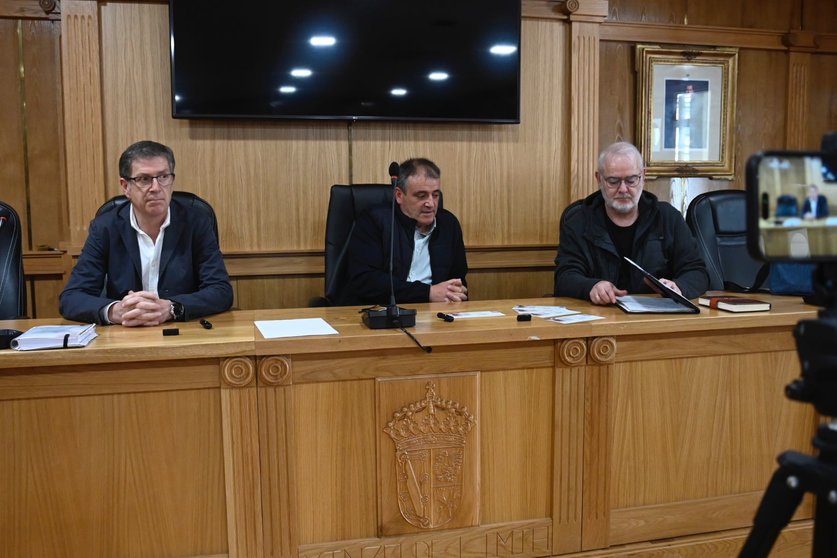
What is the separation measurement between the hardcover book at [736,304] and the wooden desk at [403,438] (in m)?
0.05

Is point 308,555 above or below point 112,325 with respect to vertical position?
below

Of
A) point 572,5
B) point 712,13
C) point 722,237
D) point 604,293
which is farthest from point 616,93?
point 604,293

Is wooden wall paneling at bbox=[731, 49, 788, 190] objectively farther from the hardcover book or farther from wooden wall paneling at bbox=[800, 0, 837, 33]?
the hardcover book

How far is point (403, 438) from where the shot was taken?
176cm

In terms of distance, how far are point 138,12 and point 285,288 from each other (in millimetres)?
1343

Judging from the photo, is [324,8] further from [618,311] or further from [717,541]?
[717,541]

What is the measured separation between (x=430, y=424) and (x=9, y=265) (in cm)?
159

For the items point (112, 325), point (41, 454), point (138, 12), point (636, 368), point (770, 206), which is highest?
point (138, 12)

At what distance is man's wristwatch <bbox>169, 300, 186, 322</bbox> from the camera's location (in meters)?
2.02

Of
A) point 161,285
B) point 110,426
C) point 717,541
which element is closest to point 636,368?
point 717,541

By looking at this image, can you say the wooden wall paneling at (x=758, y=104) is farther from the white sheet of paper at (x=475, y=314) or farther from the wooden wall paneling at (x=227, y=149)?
the white sheet of paper at (x=475, y=314)

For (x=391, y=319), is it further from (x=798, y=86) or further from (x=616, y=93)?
(x=798, y=86)

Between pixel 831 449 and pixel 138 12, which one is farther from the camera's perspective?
pixel 138 12

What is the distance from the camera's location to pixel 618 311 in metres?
2.09
